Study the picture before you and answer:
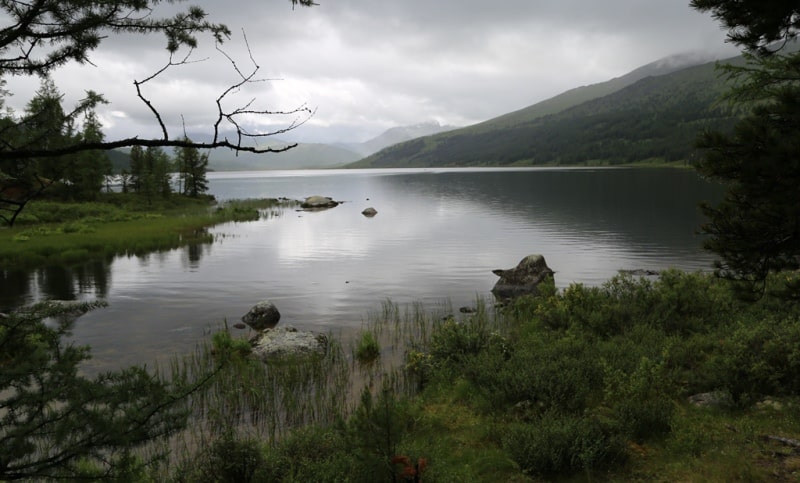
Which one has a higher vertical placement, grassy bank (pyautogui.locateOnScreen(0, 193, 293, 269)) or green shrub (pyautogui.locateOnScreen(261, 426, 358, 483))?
grassy bank (pyautogui.locateOnScreen(0, 193, 293, 269))

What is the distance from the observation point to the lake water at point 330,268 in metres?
22.3

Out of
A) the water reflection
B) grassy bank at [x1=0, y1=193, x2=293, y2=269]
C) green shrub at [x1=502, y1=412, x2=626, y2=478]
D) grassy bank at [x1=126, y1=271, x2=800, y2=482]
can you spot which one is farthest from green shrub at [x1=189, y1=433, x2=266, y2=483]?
grassy bank at [x1=0, y1=193, x2=293, y2=269]

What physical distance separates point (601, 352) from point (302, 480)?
358 inches

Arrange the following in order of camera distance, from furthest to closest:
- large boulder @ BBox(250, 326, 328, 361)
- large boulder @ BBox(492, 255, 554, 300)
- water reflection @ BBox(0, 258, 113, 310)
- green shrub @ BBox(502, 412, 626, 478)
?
water reflection @ BBox(0, 258, 113, 310) → large boulder @ BBox(492, 255, 554, 300) → large boulder @ BBox(250, 326, 328, 361) → green shrub @ BBox(502, 412, 626, 478)

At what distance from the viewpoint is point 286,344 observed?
17.2 meters

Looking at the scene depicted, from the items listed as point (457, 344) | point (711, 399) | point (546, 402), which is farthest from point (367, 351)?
point (711, 399)

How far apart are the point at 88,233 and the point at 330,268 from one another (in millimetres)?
27523

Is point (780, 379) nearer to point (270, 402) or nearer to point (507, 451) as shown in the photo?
point (507, 451)

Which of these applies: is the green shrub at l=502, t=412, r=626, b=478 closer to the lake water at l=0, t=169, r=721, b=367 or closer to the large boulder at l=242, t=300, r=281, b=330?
the lake water at l=0, t=169, r=721, b=367

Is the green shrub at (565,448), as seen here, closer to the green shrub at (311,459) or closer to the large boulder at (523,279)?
the green shrub at (311,459)

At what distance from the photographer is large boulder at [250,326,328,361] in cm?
1663

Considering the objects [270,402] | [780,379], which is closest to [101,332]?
[270,402]

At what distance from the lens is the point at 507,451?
884 cm

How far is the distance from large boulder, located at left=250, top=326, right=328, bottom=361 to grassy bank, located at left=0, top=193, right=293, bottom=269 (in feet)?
85.8
